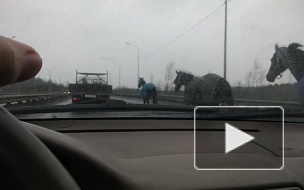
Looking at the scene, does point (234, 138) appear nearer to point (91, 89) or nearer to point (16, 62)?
point (91, 89)

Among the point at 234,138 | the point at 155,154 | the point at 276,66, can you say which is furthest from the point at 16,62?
the point at 276,66

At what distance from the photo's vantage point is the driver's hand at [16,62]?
1071mm

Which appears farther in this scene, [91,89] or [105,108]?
[91,89]

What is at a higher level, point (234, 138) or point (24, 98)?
point (24, 98)

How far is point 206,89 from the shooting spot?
13.1 feet

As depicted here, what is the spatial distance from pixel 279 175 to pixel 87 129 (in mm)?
1801

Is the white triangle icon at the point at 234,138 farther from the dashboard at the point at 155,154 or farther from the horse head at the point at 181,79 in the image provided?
the horse head at the point at 181,79

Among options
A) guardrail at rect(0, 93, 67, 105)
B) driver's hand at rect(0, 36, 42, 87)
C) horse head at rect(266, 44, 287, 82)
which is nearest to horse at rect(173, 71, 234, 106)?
horse head at rect(266, 44, 287, 82)

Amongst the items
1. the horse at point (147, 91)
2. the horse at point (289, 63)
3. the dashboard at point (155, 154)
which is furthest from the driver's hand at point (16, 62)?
the horse at point (289, 63)

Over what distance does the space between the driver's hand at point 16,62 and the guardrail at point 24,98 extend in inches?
81.3

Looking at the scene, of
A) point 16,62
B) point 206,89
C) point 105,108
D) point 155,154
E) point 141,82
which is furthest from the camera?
point 141,82

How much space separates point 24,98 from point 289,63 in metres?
3.05

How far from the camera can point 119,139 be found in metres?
3.12
